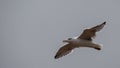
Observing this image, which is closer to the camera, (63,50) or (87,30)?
(87,30)

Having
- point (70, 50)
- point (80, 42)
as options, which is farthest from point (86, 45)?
point (70, 50)

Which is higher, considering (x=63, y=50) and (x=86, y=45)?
(x=63, y=50)

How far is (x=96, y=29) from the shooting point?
34.4 feet

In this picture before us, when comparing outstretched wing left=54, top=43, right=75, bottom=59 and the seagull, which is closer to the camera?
the seagull

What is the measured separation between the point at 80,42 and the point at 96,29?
0.73 meters

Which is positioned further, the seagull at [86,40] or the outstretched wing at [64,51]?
the outstretched wing at [64,51]

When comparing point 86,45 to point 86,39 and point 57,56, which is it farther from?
point 57,56

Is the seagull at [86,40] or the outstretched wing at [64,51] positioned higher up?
the outstretched wing at [64,51]

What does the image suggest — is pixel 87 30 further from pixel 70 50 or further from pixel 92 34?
pixel 70 50

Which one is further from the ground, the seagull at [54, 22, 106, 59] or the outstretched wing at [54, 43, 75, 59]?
the outstretched wing at [54, 43, 75, 59]

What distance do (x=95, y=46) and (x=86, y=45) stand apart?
1.06 feet

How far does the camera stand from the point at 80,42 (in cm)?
1045

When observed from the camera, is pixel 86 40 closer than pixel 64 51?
Yes

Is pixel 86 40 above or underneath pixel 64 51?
underneath
